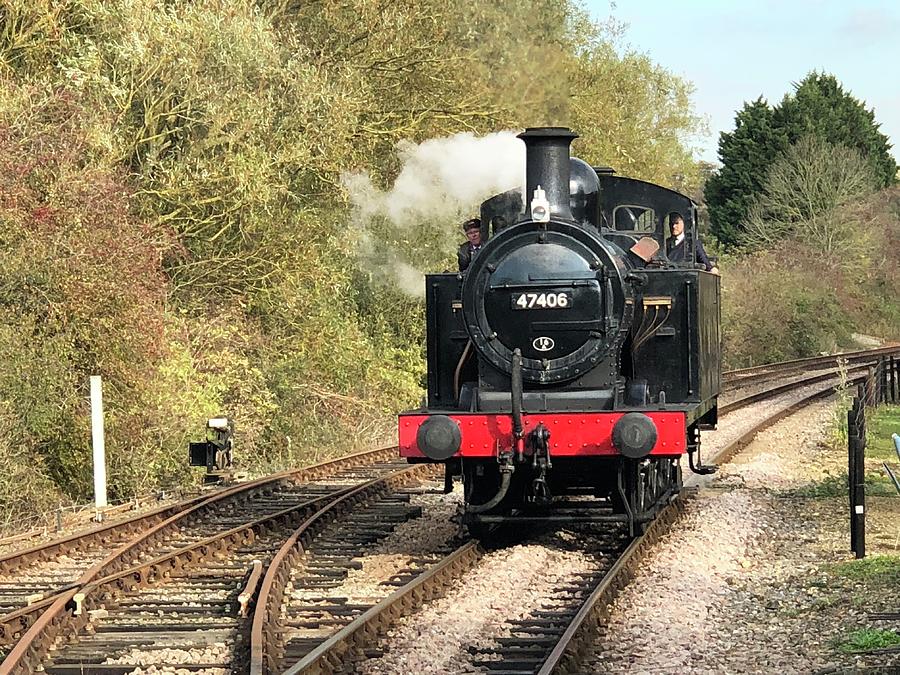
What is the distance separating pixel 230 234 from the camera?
17141 millimetres

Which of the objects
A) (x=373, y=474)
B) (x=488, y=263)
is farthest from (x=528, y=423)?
(x=373, y=474)

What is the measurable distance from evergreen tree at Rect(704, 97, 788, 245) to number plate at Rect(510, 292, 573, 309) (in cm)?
4408

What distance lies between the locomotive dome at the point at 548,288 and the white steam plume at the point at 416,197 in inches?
341

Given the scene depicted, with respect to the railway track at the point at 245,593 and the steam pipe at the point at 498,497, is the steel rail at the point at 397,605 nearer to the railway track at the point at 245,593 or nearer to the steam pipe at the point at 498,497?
the railway track at the point at 245,593

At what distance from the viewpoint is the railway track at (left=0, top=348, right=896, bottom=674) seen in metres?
6.54

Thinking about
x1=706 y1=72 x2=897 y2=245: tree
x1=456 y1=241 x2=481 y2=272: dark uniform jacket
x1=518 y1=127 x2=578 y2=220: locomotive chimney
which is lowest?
x1=456 y1=241 x2=481 y2=272: dark uniform jacket

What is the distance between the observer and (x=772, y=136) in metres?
53.3

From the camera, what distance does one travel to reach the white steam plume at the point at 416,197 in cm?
1929

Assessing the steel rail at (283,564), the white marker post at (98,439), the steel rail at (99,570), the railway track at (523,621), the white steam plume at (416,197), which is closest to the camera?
the railway track at (523,621)

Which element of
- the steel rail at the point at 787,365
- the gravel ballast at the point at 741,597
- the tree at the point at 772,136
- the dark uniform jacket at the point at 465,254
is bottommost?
the gravel ballast at the point at 741,597

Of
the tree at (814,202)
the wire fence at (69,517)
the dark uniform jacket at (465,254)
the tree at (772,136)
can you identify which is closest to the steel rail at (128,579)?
the wire fence at (69,517)

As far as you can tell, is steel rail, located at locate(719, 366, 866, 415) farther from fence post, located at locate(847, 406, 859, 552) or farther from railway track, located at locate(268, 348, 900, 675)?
railway track, located at locate(268, 348, 900, 675)

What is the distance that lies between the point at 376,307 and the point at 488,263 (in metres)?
12.9

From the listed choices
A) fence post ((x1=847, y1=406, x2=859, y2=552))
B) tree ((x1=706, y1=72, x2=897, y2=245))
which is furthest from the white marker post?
tree ((x1=706, y1=72, x2=897, y2=245))
